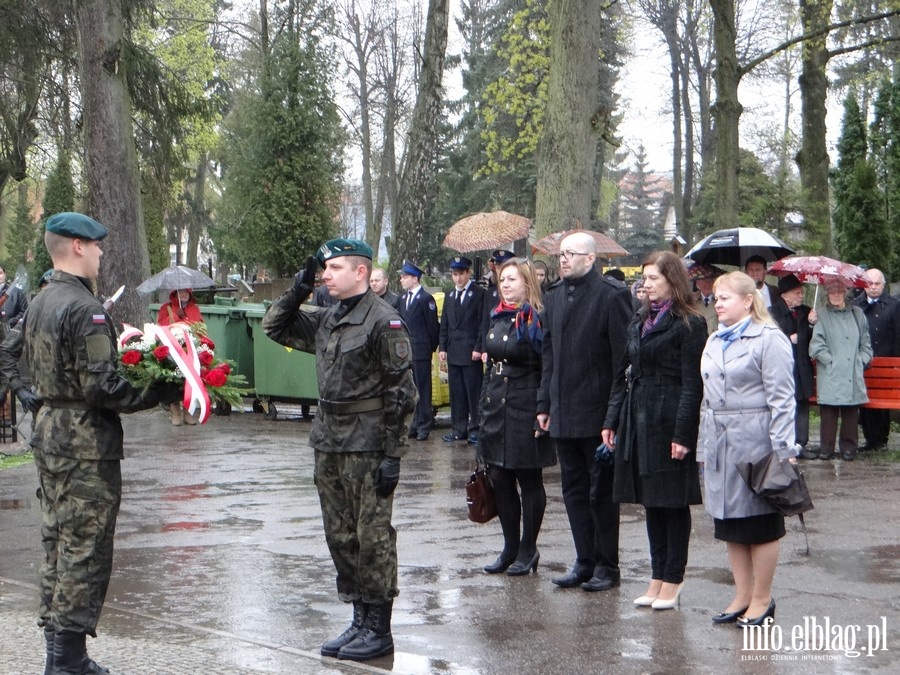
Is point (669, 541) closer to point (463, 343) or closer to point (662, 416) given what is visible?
point (662, 416)

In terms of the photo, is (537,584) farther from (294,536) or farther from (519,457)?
(294,536)

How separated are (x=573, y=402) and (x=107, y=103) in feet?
52.8

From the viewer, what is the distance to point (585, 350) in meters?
Result: 7.50

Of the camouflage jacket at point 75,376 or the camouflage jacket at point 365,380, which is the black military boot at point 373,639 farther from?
the camouflage jacket at point 75,376

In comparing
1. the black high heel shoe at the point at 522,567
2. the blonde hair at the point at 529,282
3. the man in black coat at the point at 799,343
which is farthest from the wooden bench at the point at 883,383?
the black high heel shoe at the point at 522,567

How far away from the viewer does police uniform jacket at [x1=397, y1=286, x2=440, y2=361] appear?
598 inches

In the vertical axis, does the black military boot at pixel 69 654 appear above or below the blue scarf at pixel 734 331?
below

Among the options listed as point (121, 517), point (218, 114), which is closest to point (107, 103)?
point (218, 114)

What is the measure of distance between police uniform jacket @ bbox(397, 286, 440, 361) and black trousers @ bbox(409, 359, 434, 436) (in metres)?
0.10

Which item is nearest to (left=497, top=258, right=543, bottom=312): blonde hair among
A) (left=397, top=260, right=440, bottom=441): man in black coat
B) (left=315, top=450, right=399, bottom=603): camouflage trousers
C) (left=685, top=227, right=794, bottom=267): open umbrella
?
(left=315, top=450, right=399, bottom=603): camouflage trousers

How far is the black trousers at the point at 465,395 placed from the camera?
1447 cm

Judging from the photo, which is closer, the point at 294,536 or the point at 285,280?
the point at 294,536

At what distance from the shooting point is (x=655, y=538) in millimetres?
7121

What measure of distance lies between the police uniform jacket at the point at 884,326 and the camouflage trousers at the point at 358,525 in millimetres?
9491
